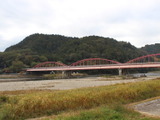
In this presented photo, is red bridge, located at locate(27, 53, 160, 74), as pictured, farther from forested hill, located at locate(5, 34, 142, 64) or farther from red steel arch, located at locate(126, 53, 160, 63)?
forested hill, located at locate(5, 34, 142, 64)

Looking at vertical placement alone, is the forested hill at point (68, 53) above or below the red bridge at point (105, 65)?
above

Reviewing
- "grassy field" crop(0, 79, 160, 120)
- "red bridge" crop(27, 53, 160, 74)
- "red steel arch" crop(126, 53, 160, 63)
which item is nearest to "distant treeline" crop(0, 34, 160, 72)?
"red bridge" crop(27, 53, 160, 74)

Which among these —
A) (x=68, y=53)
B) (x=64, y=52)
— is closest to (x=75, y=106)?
(x=68, y=53)

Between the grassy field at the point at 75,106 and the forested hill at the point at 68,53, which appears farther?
the forested hill at the point at 68,53

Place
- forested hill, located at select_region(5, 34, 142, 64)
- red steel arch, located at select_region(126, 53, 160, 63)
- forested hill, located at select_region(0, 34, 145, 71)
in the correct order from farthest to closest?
forested hill, located at select_region(5, 34, 142, 64), forested hill, located at select_region(0, 34, 145, 71), red steel arch, located at select_region(126, 53, 160, 63)

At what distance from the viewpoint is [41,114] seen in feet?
28.8

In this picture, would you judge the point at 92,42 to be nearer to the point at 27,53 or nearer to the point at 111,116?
the point at 27,53

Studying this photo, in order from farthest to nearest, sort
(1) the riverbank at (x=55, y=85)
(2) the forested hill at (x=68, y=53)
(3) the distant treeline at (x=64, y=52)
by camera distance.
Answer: (2) the forested hill at (x=68, y=53) < (3) the distant treeline at (x=64, y=52) < (1) the riverbank at (x=55, y=85)

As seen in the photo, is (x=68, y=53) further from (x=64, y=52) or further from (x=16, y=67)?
(x=16, y=67)

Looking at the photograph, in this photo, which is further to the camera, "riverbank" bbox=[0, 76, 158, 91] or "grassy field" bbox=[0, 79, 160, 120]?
"riverbank" bbox=[0, 76, 158, 91]

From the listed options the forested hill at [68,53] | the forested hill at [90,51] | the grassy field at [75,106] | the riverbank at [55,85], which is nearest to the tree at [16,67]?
the forested hill at [68,53]

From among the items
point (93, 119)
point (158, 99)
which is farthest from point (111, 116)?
point (158, 99)

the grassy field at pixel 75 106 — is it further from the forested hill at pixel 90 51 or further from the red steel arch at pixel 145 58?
the forested hill at pixel 90 51

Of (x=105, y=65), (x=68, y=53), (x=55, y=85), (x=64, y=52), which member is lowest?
(x=55, y=85)
